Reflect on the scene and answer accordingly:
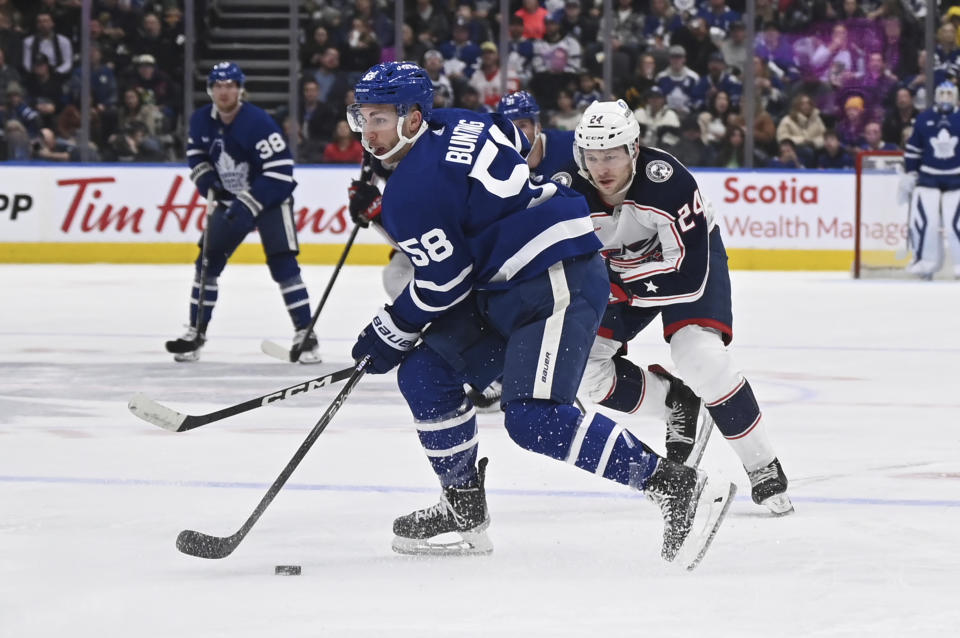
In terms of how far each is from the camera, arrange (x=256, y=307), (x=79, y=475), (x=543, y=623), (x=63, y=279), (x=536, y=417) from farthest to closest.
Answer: (x=63, y=279) < (x=256, y=307) < (x=79, y=475) < (x=536, y=417) < (x=543, y=623)

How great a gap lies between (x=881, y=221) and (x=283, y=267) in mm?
5409

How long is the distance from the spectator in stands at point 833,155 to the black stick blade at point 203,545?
343 inches

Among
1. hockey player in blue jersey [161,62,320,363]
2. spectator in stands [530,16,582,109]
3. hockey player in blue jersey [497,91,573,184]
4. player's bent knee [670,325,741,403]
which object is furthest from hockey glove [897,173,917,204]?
player's bent knee [670,325,741,403]

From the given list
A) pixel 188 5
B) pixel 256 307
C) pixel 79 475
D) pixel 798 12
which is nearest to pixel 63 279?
pixel 256 307

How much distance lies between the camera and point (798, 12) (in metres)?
11.2

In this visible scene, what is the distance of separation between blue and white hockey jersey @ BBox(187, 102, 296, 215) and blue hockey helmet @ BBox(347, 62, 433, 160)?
335 cm

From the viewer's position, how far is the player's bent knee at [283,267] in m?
6.25

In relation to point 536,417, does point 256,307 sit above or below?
below

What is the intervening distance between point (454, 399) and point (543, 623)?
0.59 metres

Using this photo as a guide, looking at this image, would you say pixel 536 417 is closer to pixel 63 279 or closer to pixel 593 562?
pixel 593 562

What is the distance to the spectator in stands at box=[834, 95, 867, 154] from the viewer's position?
437 inches

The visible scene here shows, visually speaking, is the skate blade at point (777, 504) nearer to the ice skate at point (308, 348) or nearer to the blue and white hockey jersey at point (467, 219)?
the blue and white hockey jersey at point (467, 219)

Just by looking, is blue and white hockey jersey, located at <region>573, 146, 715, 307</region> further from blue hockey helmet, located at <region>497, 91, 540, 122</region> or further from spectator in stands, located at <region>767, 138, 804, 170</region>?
spectator in stands, located at <region>767, 138, 804, 170</region>

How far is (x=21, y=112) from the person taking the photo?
37.7 feet
